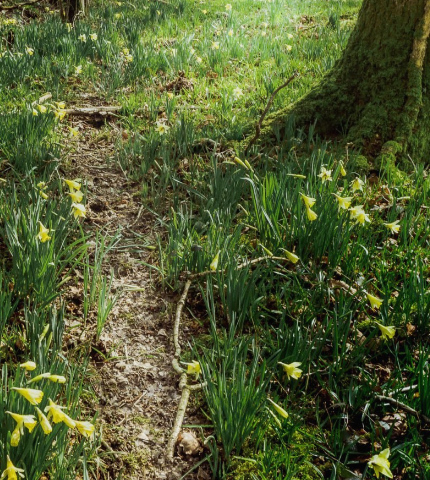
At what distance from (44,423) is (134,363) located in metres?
0.80

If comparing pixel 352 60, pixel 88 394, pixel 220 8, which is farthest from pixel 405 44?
pixel 220 8

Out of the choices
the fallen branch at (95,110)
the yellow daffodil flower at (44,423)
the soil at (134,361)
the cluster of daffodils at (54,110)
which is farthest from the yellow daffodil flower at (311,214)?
the fallen branch at (95,110)

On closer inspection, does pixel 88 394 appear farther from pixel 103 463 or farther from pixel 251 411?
pixel 251 411

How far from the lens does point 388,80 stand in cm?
331

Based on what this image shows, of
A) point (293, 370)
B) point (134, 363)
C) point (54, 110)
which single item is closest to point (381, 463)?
point (293, 370)

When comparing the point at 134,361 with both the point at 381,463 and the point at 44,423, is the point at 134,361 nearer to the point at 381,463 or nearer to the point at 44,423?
the point at 44,423

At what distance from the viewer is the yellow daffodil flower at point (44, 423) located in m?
1.34

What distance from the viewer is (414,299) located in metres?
2.07

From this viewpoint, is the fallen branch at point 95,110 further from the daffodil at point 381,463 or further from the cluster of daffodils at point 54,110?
the daffodil at point 381,463

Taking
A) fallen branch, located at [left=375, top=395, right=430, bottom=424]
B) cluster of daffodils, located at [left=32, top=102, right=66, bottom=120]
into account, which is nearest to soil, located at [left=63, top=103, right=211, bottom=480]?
cluster of daffodils, located at [left=32, top=102, right=66, bottom=120]

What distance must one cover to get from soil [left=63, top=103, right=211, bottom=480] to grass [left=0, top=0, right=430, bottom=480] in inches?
4.6

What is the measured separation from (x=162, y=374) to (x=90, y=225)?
1.20m

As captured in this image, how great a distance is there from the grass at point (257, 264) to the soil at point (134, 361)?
12 centimetres

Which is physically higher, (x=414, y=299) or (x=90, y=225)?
(x=414, y=299)
